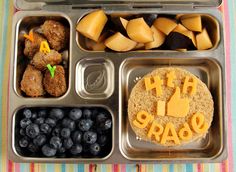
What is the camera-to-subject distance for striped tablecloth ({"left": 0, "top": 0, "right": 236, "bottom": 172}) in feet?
4.81

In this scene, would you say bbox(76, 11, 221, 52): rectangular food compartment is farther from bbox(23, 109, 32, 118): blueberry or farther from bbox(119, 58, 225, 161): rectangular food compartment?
bbox(23, 109, 32, 118): blueberry

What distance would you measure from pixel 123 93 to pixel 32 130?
1.12ft

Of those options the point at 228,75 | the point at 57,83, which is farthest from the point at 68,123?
the point at 228,75

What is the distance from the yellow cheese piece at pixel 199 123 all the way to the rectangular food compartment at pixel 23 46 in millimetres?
440

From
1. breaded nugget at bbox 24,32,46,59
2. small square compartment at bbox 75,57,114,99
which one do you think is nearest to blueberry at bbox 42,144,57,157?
small square compartment at bbox 75,57,114,99

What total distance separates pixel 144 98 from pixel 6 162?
555 millimetres

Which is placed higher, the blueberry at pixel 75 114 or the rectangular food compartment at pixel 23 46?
the rectangular food compartment at pixel 23 46

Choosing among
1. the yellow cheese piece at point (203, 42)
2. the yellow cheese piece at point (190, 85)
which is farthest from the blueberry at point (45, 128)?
the yellow cheese piece at point (203, 42)

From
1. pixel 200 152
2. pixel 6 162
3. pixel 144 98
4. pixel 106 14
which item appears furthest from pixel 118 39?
pixel 6 162

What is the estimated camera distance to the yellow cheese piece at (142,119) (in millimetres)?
1346

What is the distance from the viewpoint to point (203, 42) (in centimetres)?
141

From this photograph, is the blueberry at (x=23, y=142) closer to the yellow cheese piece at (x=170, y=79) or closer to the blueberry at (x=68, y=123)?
the blueberry at (x=68, y=123)

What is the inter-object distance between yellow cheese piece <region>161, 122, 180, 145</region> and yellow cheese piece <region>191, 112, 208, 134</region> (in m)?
0.07

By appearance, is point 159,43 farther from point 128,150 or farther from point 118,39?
point 128,150
